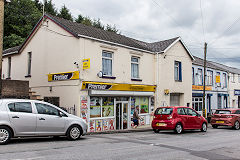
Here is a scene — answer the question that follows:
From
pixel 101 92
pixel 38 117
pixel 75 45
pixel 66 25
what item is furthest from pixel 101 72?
pixel 38 117

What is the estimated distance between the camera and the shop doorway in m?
18.5

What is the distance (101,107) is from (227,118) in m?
9.61

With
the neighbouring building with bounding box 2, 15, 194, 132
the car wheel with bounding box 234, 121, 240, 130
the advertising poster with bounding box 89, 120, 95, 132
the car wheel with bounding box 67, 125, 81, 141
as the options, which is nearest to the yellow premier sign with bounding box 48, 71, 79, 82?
the neighbouring building with bounding box 2, 15, 194, 132

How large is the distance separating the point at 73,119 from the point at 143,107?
10.7m

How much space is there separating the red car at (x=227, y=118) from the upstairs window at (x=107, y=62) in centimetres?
902

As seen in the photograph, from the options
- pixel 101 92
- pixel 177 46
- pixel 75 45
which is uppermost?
pixel 177 46

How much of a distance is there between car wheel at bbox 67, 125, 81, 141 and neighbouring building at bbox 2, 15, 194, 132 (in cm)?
461

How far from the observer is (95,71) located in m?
16.7

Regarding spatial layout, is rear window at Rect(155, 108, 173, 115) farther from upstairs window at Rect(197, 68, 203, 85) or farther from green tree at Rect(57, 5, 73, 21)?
green tree at Rect(57, 5, 73, 21)

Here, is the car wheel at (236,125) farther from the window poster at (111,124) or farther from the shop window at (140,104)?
the window poster at (111,124)

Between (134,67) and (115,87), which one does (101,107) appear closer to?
(115,87)

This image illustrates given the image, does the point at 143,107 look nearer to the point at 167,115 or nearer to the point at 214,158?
the point at 167,115

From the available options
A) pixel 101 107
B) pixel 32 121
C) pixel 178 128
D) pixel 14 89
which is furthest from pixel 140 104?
pixel 32 121

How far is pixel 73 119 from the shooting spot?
10.7m
